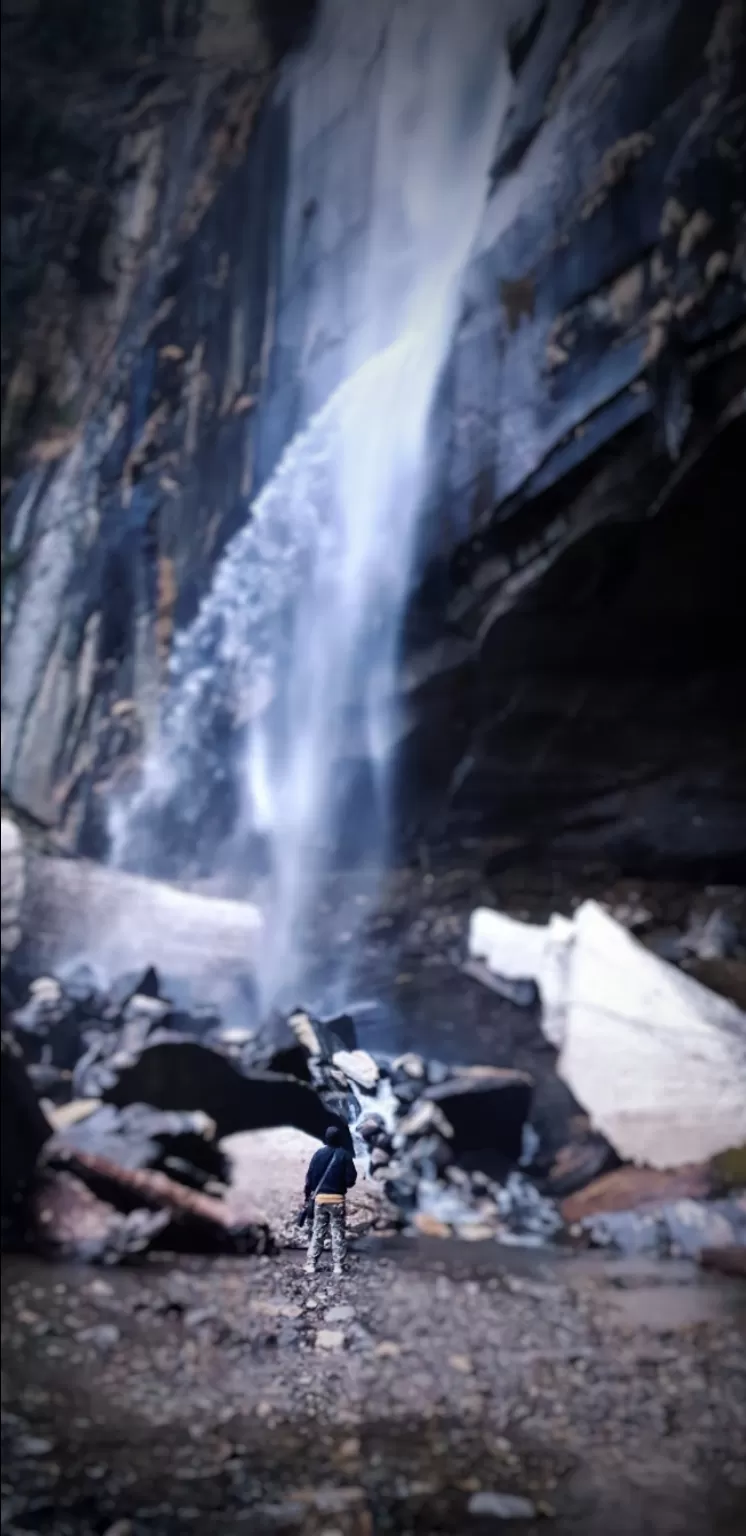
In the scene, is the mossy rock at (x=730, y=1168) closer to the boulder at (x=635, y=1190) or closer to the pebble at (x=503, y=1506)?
the boulder at (x=635, y=1190)

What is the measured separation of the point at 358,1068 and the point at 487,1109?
936 millimetres

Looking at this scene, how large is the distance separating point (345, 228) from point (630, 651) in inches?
37.6

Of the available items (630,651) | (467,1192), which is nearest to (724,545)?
(630,651)

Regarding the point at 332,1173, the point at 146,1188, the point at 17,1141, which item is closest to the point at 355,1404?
the point at 332,1173

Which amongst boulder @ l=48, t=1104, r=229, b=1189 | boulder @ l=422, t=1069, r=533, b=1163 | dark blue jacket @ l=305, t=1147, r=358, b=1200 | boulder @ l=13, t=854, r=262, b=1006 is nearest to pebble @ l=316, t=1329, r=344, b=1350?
dark blue jacket @ l=305, t=1147, r=358, b=1200

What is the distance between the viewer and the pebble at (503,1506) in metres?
0.76

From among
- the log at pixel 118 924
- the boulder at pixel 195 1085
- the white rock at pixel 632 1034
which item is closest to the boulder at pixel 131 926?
the log at pixel 118 924

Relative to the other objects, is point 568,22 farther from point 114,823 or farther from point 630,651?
point 114,823

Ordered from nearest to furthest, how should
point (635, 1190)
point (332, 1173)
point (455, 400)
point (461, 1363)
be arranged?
point (332, 1173)
point (461, 1363)
point (635, 1190)
point (455, 400)

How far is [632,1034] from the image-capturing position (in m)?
1.50

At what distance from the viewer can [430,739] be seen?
5.34ft

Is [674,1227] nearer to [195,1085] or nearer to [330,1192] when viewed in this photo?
[195,1085]

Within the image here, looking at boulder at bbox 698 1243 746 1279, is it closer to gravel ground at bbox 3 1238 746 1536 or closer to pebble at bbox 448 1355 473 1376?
gravel ground at bbox 3 1238 746 1536

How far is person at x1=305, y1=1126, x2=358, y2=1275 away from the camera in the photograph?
1.56 ft
